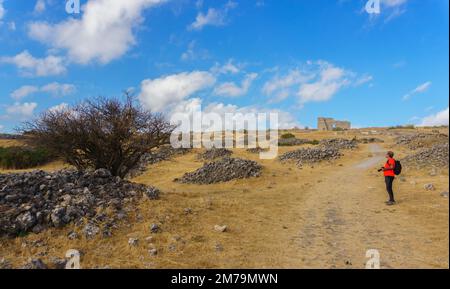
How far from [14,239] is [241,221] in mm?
5946

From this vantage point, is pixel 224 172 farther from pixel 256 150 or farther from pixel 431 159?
pixel 256 150

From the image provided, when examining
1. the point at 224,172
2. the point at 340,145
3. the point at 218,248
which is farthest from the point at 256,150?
the point at 218,248

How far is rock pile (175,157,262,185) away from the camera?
69.2 feet

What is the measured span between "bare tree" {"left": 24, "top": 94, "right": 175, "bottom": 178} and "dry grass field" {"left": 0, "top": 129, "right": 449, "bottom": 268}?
11.1ft

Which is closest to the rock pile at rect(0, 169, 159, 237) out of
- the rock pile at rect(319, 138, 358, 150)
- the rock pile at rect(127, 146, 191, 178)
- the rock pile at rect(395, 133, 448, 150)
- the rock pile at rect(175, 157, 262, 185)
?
the rock pile at rect(175, 157, 262, 185)

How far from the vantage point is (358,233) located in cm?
915

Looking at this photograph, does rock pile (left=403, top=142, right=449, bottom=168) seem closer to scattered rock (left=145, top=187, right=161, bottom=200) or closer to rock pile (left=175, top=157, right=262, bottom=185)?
rock pile (left=175, top=157, right=262, bottom=185)

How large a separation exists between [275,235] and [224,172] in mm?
12429

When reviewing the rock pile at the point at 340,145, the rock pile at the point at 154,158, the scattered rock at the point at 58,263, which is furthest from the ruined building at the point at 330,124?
the scattered rock at the point at 58,263

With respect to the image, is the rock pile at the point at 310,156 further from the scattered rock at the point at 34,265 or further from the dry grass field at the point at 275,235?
the scattered rock at the point at 34,265

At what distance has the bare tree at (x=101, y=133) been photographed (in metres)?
13.5

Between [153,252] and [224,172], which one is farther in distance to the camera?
[224,172]

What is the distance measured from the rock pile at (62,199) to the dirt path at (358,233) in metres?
5.13
